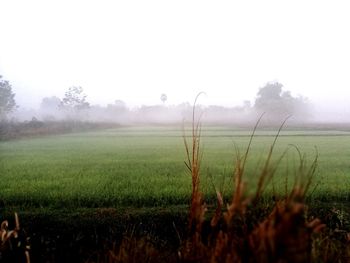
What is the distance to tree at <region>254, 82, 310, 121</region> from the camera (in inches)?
2948

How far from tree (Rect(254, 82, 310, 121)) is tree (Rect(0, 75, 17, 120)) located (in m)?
50.4

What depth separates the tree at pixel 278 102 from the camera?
7489 cm

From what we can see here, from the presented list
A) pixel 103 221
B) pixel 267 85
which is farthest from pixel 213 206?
pixel 267 85

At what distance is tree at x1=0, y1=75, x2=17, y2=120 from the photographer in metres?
57.5

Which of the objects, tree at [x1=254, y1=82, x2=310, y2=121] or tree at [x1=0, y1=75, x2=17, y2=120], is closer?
tree at [x1=0, y1=75, x2=17, y2=120]

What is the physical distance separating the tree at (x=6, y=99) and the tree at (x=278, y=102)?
50449 millimetres

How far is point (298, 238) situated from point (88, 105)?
73.3 metres

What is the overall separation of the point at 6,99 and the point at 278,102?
177 feet

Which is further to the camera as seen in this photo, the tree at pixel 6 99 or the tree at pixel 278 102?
the tree at pixel 278 102

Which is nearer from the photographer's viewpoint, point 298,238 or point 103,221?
point 298,238

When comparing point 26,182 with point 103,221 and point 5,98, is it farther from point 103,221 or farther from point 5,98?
point 5,98

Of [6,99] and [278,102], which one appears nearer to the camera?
[6,99]

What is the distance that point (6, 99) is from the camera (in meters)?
60.4

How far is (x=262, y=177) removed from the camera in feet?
6.66
